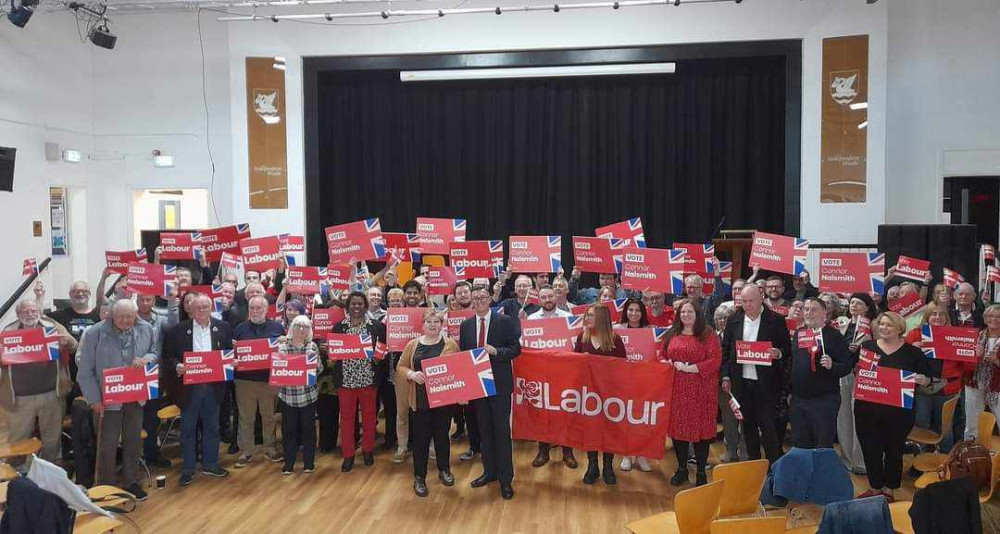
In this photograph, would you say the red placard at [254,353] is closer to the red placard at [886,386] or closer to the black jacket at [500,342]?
the black jacket at [500,342]

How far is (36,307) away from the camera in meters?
6.23

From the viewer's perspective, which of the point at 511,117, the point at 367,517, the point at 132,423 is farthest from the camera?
the point at 511,117

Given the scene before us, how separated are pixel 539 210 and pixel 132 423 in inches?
336

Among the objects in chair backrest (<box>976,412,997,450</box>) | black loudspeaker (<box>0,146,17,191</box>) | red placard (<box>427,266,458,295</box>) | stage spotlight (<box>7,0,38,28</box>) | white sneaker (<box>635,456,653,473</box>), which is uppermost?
stage spotlight (<box>7,0,38,28</box>)

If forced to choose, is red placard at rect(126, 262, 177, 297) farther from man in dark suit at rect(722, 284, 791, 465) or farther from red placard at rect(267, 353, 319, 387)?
man in dark suit at rect(722, 284, 791, 465)

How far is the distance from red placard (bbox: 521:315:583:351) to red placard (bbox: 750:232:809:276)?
2389 millimetres

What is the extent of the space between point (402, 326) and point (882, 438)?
3.98m

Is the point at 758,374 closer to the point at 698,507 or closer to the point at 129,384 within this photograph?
the point at 698,507

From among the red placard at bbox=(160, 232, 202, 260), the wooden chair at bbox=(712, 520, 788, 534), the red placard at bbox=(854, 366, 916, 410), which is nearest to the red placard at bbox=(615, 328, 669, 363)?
the red placard at bbox=(854, 366, 916, 410)

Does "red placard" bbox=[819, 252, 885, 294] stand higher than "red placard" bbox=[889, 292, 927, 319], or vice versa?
"red placard" bbox=[819, 252, 885, 294]

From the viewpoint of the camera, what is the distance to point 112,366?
595 centimetres

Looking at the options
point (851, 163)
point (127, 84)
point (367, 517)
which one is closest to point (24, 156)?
point (127, 84)

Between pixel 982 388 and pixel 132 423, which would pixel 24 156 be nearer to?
pixel 132 423

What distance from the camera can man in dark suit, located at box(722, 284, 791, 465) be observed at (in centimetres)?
579
